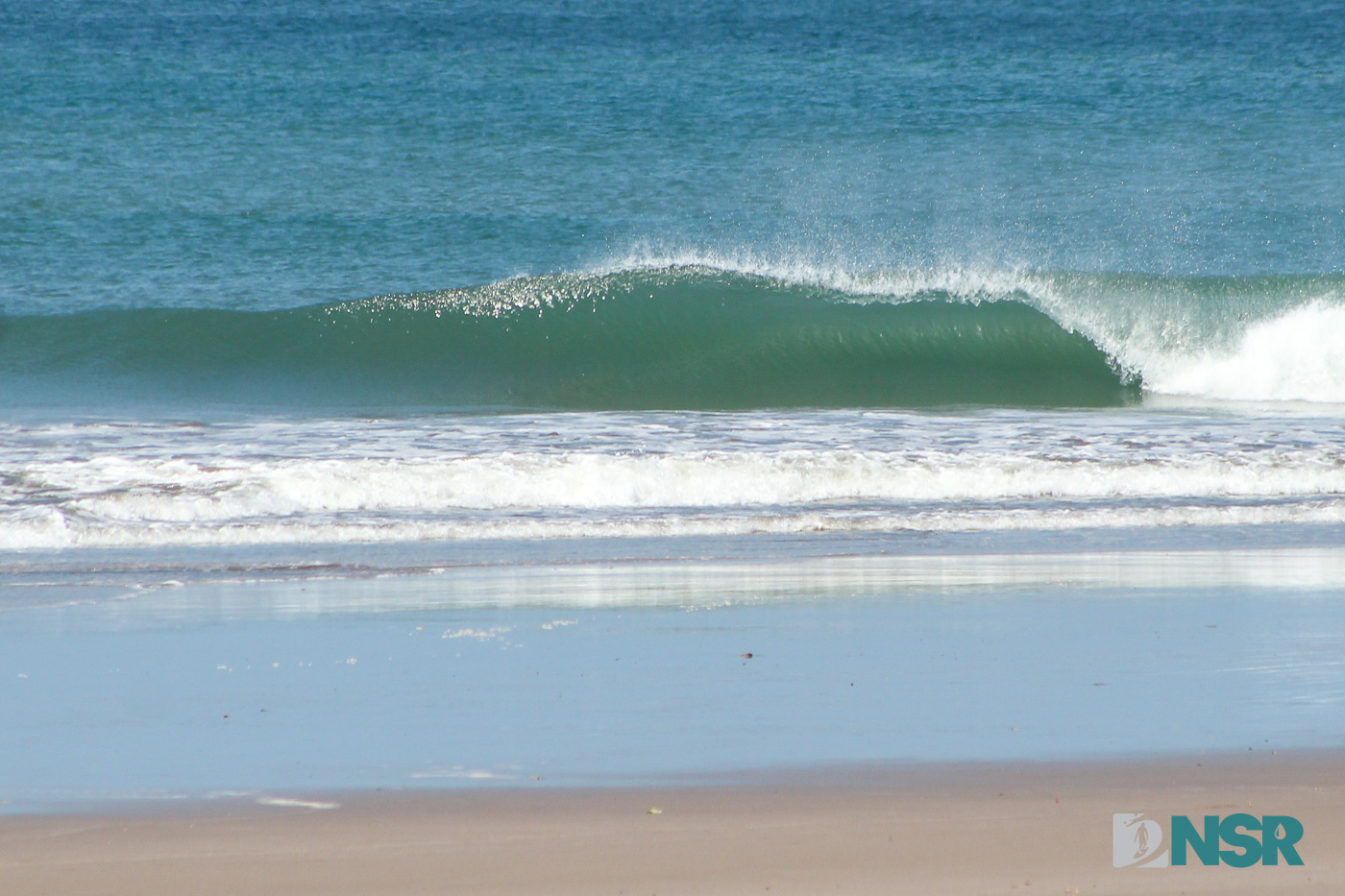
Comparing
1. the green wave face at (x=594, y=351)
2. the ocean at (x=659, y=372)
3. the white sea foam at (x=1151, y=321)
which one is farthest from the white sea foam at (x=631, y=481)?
the green wave face at (x=594, y=351)

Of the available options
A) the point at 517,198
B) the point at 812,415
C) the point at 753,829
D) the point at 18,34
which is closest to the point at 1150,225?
the point at 517,198

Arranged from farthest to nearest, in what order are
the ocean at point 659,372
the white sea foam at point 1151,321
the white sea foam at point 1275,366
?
the white sea foam at point 1151,321 → the white sea foam at point 1275,366 → the ocean at point 659,372

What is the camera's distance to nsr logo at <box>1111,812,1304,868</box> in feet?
6.36

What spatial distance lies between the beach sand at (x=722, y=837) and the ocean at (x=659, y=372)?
13 centimetres

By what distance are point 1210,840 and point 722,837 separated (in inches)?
30.5

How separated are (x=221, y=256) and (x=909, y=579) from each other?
10885 mm

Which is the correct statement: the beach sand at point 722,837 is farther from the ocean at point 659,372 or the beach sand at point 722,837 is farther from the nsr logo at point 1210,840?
the ocean at point 659,372

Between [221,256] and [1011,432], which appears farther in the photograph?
[221,256]

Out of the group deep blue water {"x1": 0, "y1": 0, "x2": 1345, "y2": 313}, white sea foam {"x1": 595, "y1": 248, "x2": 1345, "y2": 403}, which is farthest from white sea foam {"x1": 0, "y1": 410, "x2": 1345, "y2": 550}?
deep blue water {"x1": 0, "y1": 0, "x2": 1345, "y2": 313}

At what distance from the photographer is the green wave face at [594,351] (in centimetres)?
1033

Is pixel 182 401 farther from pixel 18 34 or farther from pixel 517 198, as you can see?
pixel 18 34

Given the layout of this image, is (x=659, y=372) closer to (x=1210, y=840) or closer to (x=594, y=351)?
(x=594, y=351)

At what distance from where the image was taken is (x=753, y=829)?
2.03 meters

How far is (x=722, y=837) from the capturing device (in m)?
2.01
